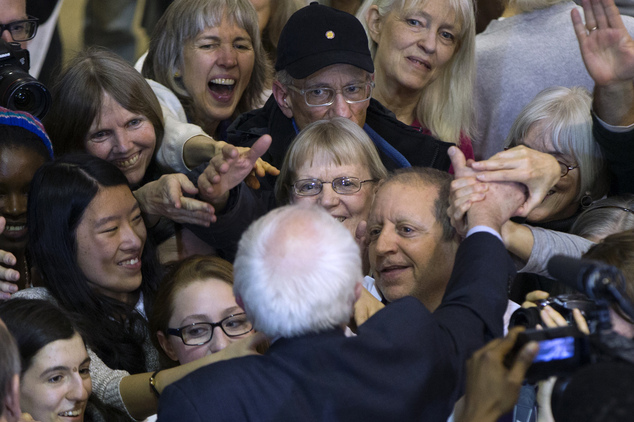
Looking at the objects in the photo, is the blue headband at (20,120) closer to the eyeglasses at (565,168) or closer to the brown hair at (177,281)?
the brown hair at (177,281)

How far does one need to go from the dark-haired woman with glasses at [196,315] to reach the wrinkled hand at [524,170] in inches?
33.1

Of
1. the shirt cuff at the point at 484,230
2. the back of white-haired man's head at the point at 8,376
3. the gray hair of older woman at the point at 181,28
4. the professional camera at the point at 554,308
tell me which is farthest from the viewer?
the gray hair of older woman at the point at 181,28

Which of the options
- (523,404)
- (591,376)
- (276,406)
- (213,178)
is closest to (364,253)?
(213,178)

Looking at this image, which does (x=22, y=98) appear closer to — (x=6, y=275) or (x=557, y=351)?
(x=6, y=275)

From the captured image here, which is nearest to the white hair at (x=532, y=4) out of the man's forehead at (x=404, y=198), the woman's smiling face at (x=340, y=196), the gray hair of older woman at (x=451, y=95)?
the gray hair of older woman at (x=451, y=95)

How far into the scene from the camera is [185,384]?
1702 millimetres

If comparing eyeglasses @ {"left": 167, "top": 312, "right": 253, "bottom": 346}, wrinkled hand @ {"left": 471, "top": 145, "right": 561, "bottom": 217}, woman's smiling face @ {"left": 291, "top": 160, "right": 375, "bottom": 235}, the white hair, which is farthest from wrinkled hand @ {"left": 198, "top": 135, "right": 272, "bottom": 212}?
the white hair

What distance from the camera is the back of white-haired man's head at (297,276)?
1.73m

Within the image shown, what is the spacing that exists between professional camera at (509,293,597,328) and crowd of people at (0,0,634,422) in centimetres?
4

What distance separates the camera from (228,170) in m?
2.77

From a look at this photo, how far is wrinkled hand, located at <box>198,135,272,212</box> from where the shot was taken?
2.70 m

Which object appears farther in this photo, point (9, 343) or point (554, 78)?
point (554, 78)

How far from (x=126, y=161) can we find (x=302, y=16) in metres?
0.87

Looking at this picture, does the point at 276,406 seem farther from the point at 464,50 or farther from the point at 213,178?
the point at 464,50
